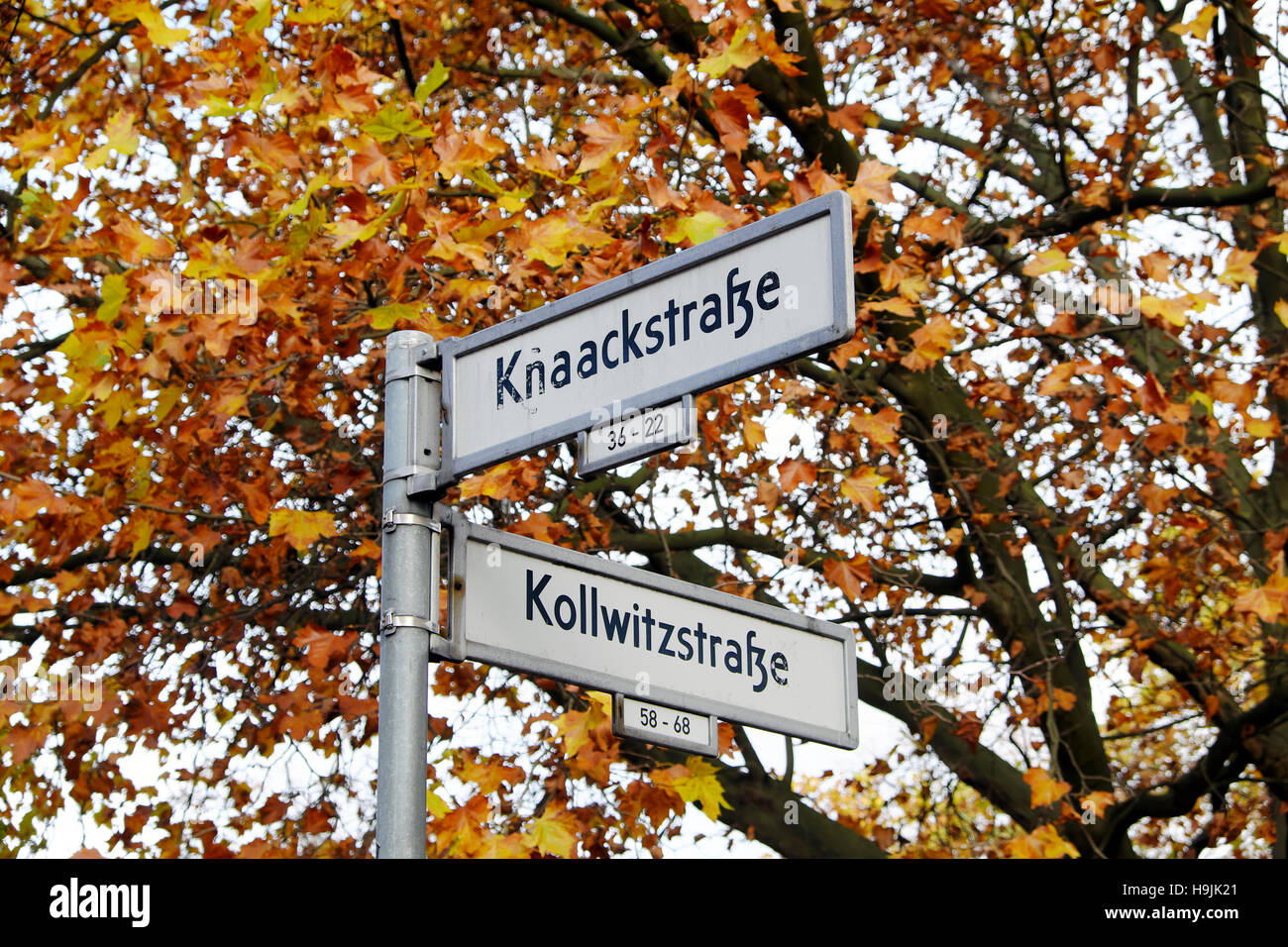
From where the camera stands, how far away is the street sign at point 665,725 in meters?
2.92

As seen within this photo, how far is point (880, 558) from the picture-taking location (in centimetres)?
705

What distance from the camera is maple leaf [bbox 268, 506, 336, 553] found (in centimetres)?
504

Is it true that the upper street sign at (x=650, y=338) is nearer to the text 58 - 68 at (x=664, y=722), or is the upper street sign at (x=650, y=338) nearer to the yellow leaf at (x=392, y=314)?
the text 58 - 68 at (x=664, y=722)

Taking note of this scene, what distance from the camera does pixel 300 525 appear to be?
17.0ft

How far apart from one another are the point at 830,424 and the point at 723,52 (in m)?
1.84

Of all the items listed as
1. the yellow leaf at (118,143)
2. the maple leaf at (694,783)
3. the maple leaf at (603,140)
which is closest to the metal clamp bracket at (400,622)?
the maple leaf at (694,783)

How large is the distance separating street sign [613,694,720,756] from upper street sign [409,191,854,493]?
612 millimetres

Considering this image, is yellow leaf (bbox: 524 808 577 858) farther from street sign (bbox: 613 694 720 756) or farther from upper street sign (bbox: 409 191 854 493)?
upper street sign (bbox: 409 191 854 493)

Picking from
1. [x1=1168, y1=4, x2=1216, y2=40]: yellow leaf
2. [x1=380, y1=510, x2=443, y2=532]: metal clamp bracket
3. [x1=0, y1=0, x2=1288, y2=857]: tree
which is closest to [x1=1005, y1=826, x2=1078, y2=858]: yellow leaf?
[x1=0, y1=0, x2=1288, y2=857]: tree

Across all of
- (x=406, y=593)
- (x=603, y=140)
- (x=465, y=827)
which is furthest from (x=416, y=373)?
(x=603, y=140)

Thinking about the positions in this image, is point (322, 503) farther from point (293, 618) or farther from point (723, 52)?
point (723, 52)

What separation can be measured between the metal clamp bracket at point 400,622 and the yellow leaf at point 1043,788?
11.3 feet

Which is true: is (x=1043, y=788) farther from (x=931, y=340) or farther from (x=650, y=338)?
(x=650, y=338)

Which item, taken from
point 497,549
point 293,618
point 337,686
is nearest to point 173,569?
point 293,618
